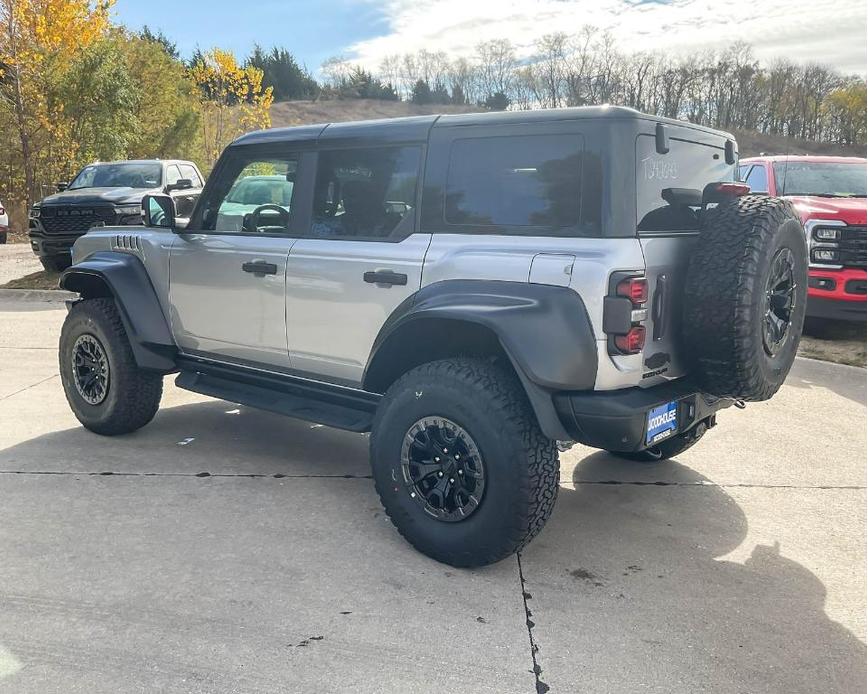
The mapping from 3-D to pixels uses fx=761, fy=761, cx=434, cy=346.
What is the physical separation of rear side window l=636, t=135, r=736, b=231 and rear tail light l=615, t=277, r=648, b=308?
0.90 ft

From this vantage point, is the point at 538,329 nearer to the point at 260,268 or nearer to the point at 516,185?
the point at 516,185

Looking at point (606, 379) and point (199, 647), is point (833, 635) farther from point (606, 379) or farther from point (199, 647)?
point (199, 647)

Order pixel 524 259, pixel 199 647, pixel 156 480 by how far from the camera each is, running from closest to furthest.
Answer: pixel 199 647 → pixel 524 259 → pixel 156 480

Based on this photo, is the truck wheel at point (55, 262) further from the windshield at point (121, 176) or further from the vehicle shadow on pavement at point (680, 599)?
the vehicle shadow on pavement at point (680, 599)

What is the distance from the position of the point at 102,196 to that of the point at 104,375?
7.51 m

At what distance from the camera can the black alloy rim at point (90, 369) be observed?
190 inches

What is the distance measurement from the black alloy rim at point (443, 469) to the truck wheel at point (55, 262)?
10.5m

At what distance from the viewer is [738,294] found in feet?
9.67

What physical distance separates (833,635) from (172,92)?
26981 mm

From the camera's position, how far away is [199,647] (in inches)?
105

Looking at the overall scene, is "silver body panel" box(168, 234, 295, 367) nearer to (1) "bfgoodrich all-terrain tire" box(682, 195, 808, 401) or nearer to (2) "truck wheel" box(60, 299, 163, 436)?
(2) "truck wheel" box(60, 299, 163, 436)

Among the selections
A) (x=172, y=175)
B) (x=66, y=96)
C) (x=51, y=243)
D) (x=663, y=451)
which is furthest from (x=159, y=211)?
(x=66, y=96)

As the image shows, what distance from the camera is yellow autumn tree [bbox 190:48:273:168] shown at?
2972 cm

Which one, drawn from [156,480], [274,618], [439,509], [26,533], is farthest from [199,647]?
[156,480]
